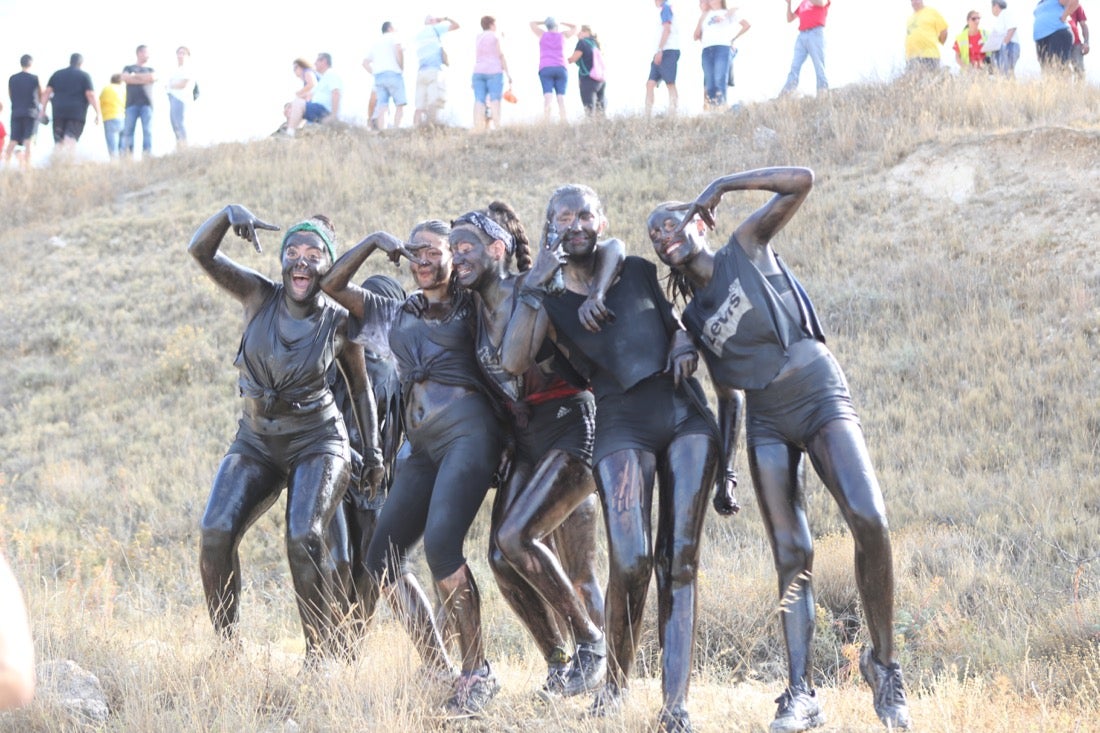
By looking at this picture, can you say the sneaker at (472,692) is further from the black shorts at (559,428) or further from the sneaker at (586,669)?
the black shorts at (559,428)

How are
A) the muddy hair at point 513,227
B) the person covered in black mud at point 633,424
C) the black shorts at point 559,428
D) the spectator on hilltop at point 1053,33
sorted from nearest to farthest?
the person covered in black mud at point 633,424
the black shorts at point 559,428
the muddy hair at point 513,227
the spectator on hilltop at point 1053,33

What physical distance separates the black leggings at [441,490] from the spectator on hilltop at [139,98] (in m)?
15.1

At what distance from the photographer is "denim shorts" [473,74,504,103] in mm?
19641

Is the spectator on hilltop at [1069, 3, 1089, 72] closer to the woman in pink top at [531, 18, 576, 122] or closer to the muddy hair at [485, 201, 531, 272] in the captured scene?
the woman in pink top at [531, 18, 576, 122]

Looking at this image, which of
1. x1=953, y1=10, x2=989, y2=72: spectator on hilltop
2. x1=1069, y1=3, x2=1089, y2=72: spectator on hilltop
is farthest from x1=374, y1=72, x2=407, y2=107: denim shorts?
x1=1069, y1=3, x2=1089, y2=72: spectator on hilltop

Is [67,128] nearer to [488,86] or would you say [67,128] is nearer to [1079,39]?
[488,86]

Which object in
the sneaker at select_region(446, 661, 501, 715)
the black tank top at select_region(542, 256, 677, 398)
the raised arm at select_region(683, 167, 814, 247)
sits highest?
the raised arm at select_region(683, 167, 814, 247)

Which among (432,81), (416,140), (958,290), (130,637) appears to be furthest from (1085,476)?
(416,140)

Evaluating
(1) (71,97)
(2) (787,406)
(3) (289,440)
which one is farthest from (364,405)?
(1) (71,97)

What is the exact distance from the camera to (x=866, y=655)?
577 centimetres

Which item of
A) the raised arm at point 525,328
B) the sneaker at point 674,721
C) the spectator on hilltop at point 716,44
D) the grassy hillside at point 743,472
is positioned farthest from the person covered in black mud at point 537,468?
the spectator on hilltop at point 716,44

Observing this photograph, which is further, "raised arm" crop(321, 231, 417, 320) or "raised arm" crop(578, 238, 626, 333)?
"raised arm" crop(321, 231, 417, 320)

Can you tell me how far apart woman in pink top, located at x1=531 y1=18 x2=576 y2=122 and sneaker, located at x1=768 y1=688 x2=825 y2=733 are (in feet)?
47.0

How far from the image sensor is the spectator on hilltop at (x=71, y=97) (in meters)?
20.0
